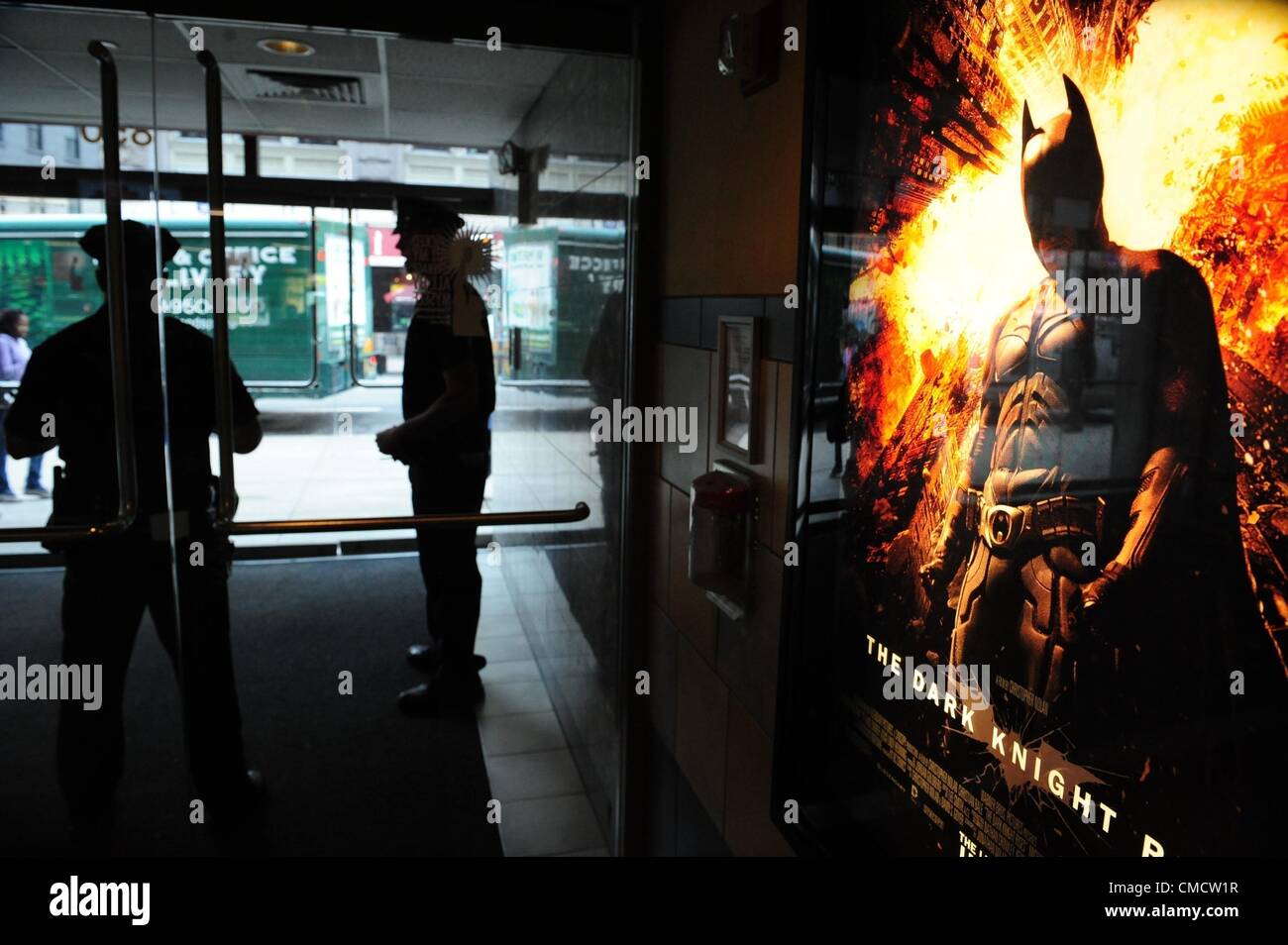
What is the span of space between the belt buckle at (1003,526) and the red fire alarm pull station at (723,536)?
77 cm

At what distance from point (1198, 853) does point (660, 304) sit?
179cm

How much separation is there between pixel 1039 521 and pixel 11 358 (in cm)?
222

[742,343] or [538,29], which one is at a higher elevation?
[538,29]

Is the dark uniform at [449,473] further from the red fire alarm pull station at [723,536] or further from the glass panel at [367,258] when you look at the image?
the red fire alarm pull station at [723,536]

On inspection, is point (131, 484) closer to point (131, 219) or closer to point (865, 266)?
point (131, 219)

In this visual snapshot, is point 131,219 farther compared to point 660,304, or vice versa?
point 660,304

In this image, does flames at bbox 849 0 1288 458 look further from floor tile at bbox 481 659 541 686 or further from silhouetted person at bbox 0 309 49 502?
silhouetted person at bbox 0 309 49 502

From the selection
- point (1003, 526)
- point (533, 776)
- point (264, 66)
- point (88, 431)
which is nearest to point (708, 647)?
point (533, 776)

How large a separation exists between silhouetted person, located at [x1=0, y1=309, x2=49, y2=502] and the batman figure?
2.11 meters

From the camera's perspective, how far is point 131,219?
212cm

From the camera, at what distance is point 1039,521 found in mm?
955

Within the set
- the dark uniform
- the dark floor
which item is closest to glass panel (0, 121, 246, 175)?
the dark uniform

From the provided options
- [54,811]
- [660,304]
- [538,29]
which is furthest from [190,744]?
[538,29]
